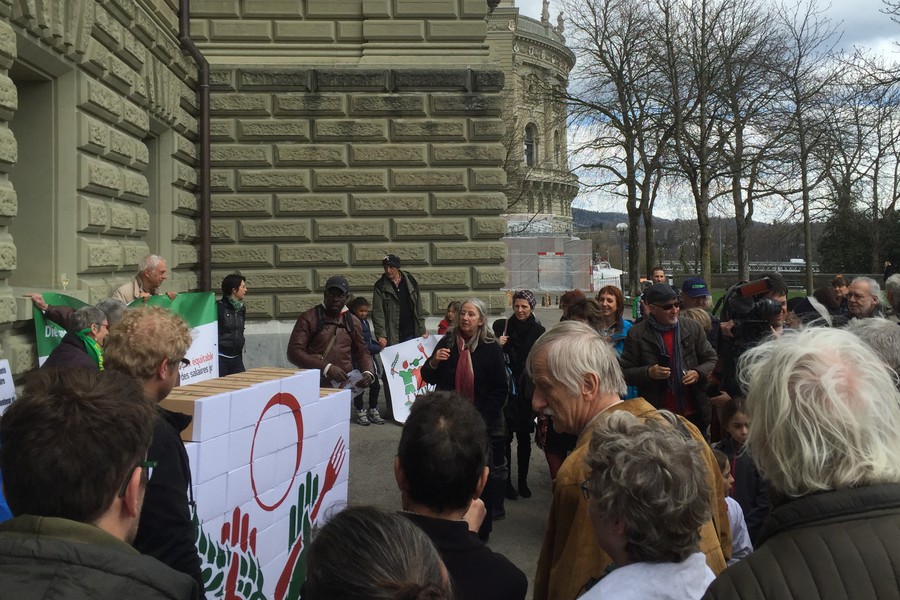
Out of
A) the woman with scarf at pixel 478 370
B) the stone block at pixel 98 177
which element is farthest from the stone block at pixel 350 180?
the woman with scarf at pixel 478 370

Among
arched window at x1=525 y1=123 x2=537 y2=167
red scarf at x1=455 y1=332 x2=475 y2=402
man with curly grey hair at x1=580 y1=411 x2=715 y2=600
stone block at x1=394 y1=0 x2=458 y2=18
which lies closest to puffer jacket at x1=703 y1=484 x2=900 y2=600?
man with curly grey hair at x1=580 y1=411 x2=715 y2=600

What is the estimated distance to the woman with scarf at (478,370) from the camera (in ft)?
20.3

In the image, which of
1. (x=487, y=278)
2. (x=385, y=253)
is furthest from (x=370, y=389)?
(x=487, y=278)

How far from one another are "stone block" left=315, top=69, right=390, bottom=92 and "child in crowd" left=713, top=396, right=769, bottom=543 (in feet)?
27.0

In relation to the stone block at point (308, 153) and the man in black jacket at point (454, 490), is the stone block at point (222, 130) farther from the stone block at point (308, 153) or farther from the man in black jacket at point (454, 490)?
the man in black jacket at point (454, 490)

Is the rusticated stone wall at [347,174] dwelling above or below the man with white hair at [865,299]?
above

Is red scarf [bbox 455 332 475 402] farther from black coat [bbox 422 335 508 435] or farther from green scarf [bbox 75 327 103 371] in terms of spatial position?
green scarf [bbox 75 327 103 371]

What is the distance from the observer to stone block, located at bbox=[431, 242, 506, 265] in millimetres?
11953

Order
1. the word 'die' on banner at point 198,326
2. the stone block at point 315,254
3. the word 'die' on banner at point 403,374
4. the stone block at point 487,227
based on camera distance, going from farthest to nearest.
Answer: the stone block at point 487,227 → the stone block at point 315,254 → the word 'die' on banner at point 403,374 → the word 'die' on banner at point 198,326

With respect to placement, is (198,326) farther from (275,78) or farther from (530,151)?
(530,151)

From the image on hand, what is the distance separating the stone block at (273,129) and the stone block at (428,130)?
4.04ft

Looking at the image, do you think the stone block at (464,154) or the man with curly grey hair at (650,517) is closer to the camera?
the man with curly grey hair at (650,517)

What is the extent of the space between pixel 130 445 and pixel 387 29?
1077 centimetres

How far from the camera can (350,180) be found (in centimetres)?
1181
